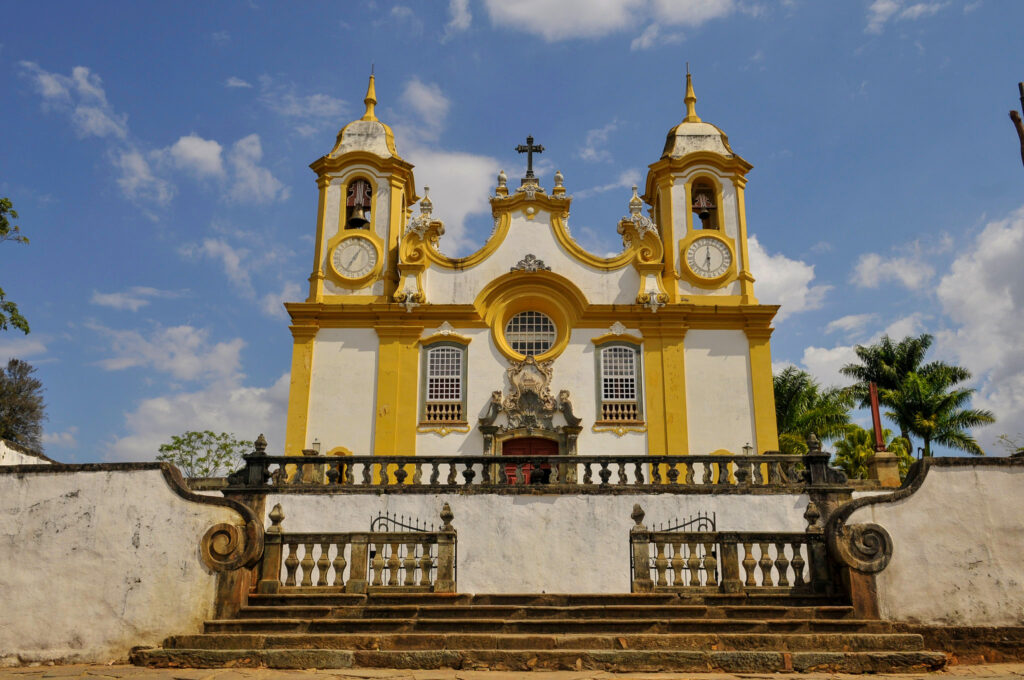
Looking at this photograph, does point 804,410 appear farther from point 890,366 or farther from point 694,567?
point 694,567

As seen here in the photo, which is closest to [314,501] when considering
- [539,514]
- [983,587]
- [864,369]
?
[539,514]

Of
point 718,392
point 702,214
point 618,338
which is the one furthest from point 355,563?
point 702,214

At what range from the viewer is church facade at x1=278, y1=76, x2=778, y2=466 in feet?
62.0

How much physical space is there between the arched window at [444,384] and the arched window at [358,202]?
13.8 ft

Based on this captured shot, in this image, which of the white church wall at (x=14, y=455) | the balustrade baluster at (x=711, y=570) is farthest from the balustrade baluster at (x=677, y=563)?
the white church wall at (x=14, y=455)

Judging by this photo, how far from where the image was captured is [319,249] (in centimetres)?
2106

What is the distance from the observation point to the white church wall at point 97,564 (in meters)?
8.73

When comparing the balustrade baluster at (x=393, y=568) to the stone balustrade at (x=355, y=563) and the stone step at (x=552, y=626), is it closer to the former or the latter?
the stone balustrade at (x=355, y=563)

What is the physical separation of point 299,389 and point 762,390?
1069 centimetres

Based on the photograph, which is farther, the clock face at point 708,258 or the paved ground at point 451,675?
the clock face at point 708,258

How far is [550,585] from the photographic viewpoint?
11.4 m

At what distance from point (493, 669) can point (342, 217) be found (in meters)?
15.5

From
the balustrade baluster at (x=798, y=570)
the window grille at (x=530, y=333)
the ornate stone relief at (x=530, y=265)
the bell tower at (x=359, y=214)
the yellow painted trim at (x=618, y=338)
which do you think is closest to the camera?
the balustrade baluster at (x=798, y=570)

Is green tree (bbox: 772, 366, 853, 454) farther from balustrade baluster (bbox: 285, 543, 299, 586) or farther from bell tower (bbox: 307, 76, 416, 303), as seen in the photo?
balustrade baluster (bbox: 285, 543, 299, 586)
